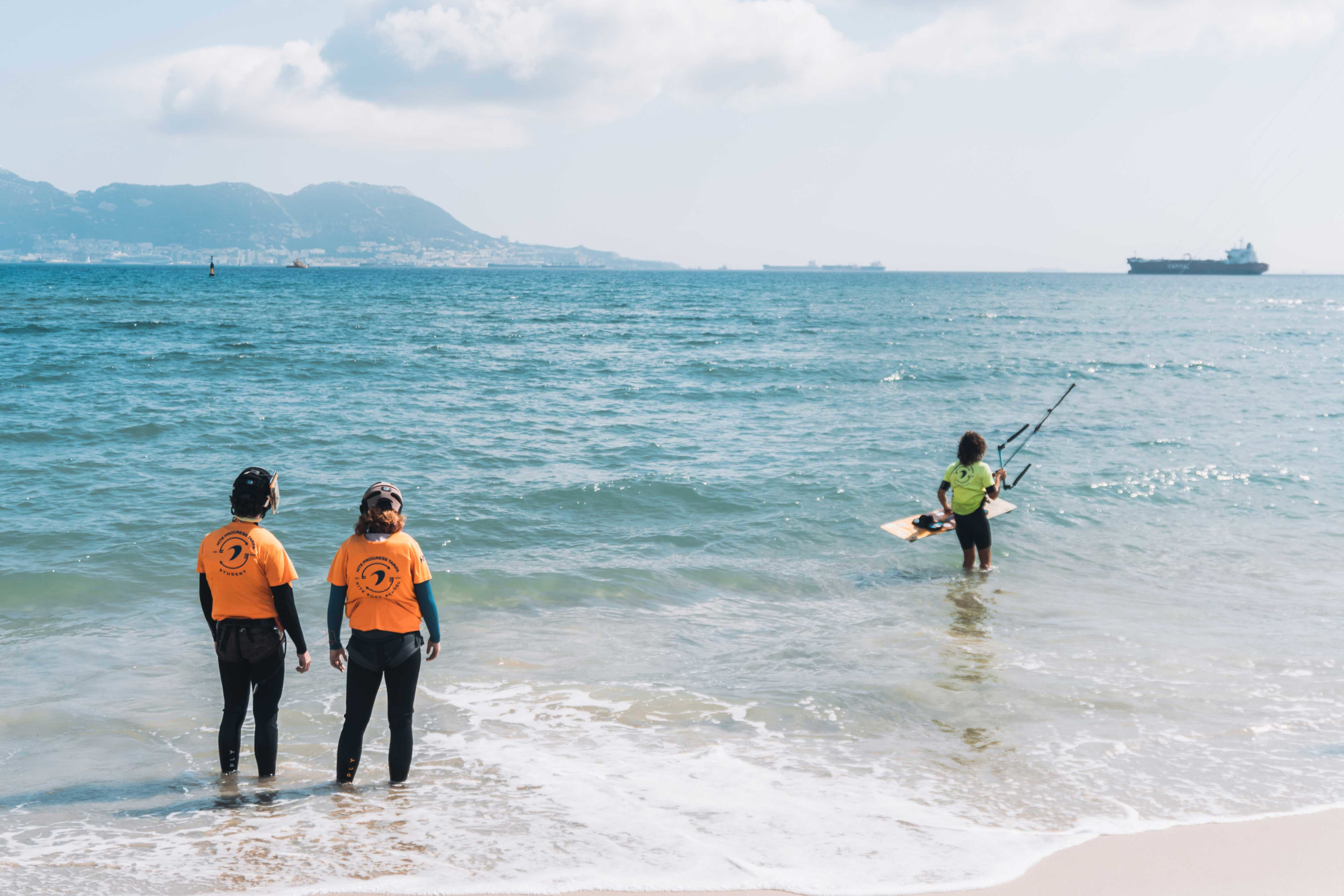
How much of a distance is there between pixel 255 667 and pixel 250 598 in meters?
0.48

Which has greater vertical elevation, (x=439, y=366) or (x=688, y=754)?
(x=439, y=366)

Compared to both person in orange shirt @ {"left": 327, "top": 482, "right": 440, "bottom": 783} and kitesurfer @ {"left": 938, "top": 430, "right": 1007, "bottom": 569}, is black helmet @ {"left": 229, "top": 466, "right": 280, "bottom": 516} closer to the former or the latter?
person in orange shirt @ {"left": 327, "top": 482, "right": 440, "bottom": 783}

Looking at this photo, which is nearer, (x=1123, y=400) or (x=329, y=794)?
(x=329, y=794)

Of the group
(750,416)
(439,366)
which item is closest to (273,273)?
(439,366)

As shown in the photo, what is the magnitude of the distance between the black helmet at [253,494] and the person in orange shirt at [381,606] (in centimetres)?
56

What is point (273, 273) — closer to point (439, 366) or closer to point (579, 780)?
point (439, 366)

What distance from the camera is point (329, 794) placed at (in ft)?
18.7

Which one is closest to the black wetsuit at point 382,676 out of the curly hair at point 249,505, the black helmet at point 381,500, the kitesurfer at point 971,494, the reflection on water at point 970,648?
the black helmet at point 381,500

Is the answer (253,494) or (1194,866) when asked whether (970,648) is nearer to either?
(1194,866)

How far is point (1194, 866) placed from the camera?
4.85 m

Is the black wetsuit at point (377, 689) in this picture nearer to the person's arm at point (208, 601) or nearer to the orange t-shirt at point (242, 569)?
the orange t-shirt at point (242, 569)

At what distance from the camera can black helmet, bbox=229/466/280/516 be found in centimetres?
531

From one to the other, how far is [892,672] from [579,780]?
3329mm

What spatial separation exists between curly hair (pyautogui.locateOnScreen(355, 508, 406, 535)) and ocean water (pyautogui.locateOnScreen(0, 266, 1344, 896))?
1750mm
